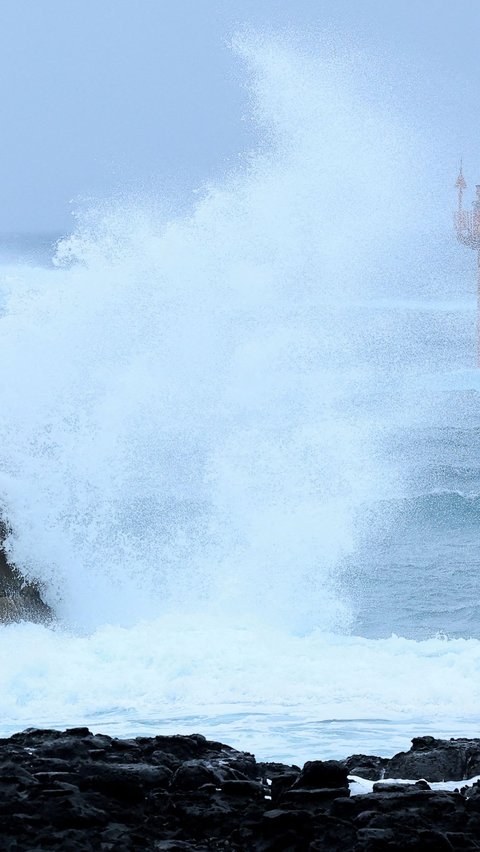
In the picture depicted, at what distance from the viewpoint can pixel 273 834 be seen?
5398mm

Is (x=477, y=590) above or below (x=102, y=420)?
below

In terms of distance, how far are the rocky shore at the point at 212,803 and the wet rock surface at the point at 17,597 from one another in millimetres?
5807

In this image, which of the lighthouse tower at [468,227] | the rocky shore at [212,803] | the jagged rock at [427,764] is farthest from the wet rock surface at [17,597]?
the lighthouse tower at [468,227]

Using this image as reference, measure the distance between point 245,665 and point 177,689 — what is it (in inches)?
A: 39.2

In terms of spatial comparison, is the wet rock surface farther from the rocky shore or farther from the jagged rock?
the jagged rock

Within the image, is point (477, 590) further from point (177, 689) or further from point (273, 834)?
point (273, 834)

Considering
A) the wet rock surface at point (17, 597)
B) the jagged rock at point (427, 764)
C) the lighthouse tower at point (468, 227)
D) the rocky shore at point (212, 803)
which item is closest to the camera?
the rocky shore at point (212, 803)

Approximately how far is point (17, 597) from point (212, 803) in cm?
747

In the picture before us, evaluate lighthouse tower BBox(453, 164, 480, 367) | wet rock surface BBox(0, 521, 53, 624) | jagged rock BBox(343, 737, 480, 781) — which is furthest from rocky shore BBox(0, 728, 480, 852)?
lighthouse tower BBox(453, 164, 480, 367)

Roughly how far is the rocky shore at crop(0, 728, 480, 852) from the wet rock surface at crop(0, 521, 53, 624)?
581 cm

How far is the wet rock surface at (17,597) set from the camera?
12.6m

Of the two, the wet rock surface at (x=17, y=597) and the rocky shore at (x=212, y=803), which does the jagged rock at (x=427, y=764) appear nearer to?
the rocky shore at (x=212, y=803)

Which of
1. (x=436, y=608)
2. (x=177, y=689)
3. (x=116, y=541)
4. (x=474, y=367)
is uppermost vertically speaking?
(x=474, y=367)

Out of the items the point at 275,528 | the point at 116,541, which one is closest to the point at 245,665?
the point at 116,541
